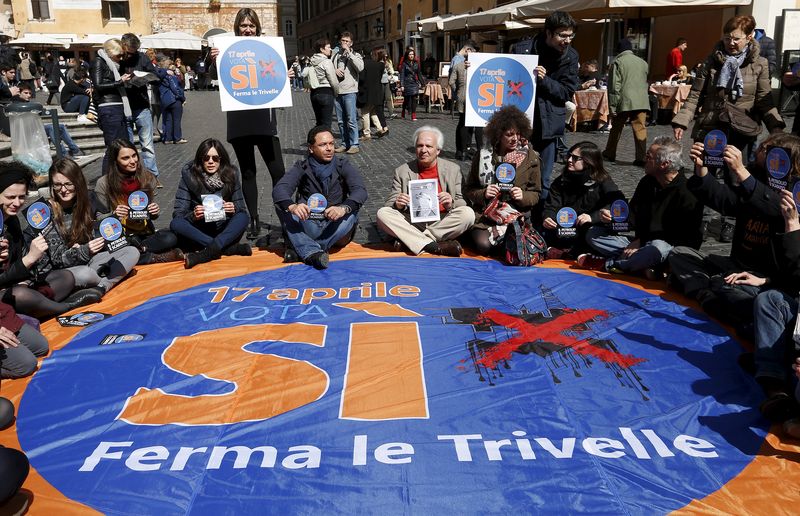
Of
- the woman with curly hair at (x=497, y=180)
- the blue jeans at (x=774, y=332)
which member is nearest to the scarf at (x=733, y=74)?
the woman with curly hair at (x=497, y=180)

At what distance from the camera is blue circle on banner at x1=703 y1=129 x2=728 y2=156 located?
4473 millimetres

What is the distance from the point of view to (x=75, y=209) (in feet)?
16.6

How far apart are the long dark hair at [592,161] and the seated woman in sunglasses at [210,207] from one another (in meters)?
2.82

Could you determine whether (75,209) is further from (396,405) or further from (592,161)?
(592,161)

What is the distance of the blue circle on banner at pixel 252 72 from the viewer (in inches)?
239

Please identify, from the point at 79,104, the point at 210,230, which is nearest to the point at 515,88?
the point at 210,230

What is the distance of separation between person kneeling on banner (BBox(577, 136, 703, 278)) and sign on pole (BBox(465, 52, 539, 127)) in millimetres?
1505

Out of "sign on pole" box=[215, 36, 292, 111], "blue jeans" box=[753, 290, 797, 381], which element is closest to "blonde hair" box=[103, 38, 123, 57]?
"sign on pole" box=[215, 36, 292, 111]

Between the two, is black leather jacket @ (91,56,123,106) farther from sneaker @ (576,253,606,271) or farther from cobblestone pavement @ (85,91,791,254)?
sneaker @ (576,253,606,271)

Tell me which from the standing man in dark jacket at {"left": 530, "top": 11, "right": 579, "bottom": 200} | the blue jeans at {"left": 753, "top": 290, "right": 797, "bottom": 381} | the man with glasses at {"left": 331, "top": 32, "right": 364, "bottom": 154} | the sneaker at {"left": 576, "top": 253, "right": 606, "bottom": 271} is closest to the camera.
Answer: the blue jeans at {"left": 753, "top": 290, "right": 797, "bottom": 381}

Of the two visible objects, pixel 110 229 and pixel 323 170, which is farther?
pixel 323 170

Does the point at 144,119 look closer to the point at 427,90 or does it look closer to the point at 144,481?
the point at 144,481

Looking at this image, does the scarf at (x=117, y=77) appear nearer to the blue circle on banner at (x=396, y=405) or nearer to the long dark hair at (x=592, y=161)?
the blue circle on banner at (x=396, y=405)

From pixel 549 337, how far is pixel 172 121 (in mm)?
11287
